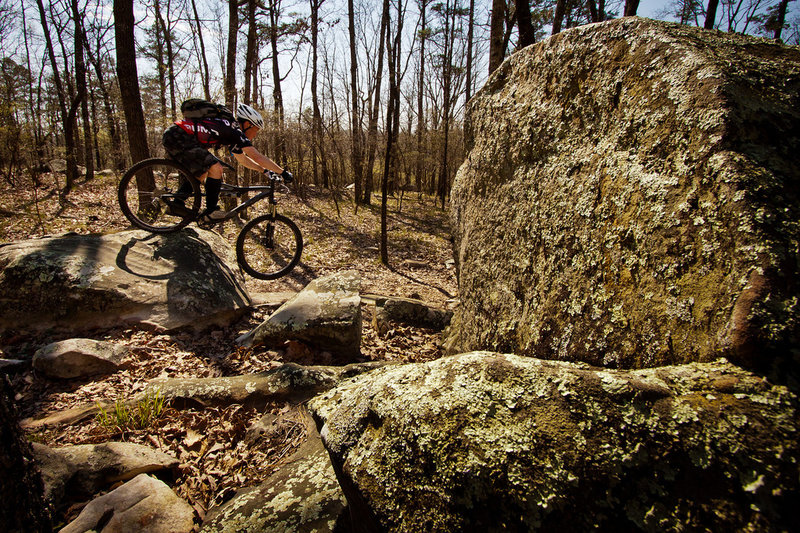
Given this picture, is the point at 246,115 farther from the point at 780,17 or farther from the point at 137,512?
the point at 780,17

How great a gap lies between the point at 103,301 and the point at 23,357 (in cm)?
78

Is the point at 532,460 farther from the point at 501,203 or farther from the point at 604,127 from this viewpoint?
the point at 501,203

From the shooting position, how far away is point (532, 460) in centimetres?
110

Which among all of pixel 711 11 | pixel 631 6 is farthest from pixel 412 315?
pixel 711 11

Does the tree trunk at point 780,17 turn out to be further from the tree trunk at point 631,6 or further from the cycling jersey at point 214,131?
the cycling jersey at point 214,131

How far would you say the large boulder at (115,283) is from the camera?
3.73 m

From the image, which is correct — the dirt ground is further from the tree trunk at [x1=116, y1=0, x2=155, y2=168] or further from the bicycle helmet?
the tree trunk at [x1=116, y1=0, x2=155, y2=168]

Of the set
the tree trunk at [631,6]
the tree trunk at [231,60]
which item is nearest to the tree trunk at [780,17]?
the tree trunk at [631,6]

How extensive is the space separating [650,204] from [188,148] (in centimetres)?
521

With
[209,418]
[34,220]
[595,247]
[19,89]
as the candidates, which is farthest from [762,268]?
[19,89]

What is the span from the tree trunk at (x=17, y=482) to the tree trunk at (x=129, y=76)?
23.1ft

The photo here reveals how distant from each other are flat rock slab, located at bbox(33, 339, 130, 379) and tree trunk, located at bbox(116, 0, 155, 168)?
17.1 feet

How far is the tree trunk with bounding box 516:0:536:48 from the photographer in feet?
22.8

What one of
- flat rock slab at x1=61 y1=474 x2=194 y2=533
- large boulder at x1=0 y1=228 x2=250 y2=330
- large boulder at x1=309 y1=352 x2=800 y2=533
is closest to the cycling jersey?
large boulder at x1=0 y1=228 x2=250 y2=330
